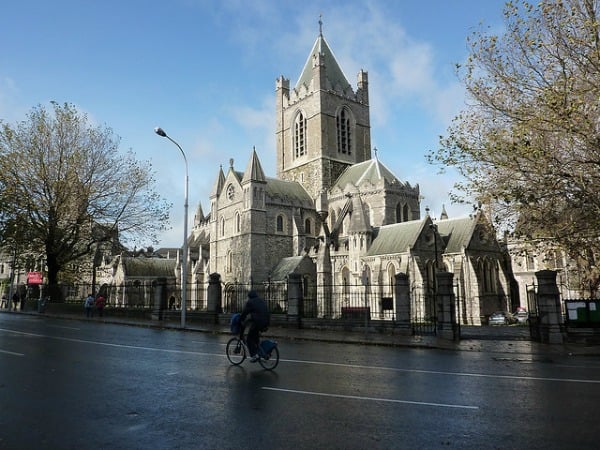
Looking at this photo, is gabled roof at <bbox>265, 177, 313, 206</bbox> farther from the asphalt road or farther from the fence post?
the asphalt road

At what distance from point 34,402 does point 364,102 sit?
53.1 meters

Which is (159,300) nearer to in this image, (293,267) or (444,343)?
(444,343)

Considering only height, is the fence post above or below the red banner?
below

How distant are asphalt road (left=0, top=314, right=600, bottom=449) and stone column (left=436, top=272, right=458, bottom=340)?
5272mm

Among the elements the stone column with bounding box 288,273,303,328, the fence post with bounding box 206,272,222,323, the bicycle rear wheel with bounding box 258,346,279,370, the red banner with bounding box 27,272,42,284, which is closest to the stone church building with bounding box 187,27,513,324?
the fence post with bounding box 206,272,222,323

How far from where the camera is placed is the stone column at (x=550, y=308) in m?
15.6

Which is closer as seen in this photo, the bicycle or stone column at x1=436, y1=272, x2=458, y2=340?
the bicycle

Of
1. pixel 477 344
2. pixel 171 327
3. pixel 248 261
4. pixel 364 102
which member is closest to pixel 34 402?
pixel 477 344

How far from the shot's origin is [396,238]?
36219mm

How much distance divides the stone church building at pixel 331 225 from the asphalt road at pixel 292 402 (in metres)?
16.4

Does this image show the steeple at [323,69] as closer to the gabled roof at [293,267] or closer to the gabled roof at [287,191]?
the gabled roof at [287,191]

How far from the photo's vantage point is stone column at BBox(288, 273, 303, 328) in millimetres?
20481

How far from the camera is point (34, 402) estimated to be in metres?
6.45

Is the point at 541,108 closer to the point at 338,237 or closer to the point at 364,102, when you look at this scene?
the point at 338,237
